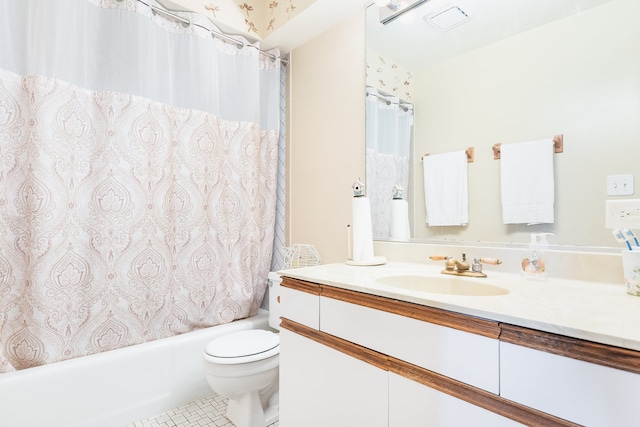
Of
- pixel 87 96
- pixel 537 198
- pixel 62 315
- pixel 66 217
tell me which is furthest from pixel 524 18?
pixel 62 315

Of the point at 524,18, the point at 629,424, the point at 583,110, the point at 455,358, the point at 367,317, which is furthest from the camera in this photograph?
the point at 524,18

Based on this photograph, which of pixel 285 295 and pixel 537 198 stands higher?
pixel 537 198

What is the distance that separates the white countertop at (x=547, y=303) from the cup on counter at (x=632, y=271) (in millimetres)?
23

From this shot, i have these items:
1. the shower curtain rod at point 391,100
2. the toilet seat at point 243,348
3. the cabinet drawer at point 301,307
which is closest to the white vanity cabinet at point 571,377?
the cabinet drawer at point 301,307

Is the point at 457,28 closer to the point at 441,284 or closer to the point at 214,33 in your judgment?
the point at 441,284

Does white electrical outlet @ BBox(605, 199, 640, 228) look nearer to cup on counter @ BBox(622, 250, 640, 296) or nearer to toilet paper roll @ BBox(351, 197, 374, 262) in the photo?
cup on counter @ BBox(622, 250, 640, 296)

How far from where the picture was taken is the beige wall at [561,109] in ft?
3.29

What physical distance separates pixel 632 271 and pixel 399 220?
2.76ft

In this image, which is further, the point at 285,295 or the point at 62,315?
the point at 62,315

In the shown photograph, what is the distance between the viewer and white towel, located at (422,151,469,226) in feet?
4.48

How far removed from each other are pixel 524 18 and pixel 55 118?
198 cm

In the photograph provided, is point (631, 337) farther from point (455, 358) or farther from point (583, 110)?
point (583, 110)

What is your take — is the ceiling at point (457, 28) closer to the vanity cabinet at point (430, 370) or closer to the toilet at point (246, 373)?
the vanity cabinet at point (430, 370)

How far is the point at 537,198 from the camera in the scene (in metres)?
1.16
